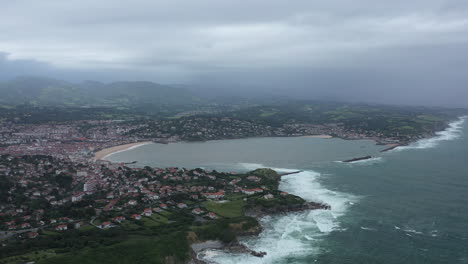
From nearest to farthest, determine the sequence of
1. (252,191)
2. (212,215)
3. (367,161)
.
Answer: (212,215) → (252,191) → (367,161)

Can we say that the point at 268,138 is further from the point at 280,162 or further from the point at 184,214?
the point at 184,214

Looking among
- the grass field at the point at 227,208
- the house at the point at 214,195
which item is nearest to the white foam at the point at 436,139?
the house at the point at 214,195

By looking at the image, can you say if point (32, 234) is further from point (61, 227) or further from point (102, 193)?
point (102, 193)

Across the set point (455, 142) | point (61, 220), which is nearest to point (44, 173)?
point (61, 220)

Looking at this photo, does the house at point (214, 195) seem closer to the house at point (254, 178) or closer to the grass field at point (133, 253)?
the house at point (254, 178)

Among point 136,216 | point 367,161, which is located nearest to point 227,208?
point 136,216
